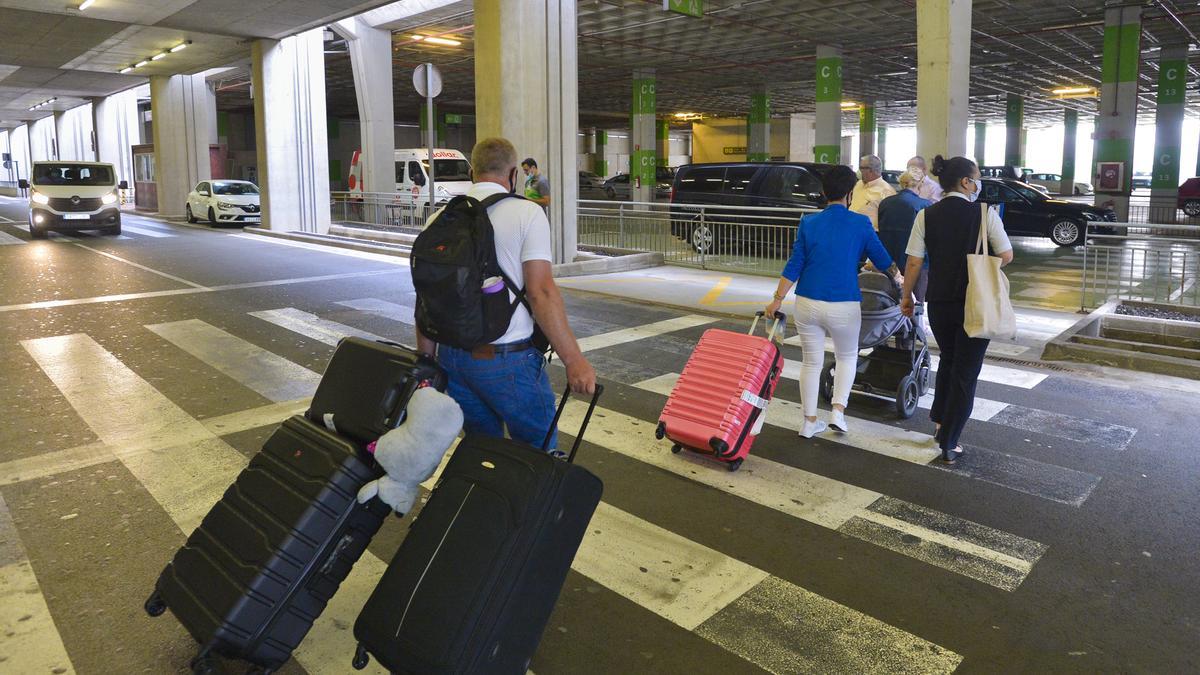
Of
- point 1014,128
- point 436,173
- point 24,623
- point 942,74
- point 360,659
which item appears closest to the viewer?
point 360,659

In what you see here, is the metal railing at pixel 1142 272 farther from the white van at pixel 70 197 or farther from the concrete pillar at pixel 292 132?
the white van at pixel 70 197

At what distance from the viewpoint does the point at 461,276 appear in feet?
10.5

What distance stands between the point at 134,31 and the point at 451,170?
8.96m

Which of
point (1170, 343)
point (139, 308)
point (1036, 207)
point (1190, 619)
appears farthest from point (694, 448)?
point (1036, 207)

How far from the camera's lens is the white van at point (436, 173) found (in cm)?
2492

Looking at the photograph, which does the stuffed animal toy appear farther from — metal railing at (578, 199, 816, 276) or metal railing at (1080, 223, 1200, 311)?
metal railing at (578, 199, 816, 276)

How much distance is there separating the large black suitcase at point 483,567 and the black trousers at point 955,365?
3.43 meters

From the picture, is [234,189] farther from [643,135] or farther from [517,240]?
[517,240]

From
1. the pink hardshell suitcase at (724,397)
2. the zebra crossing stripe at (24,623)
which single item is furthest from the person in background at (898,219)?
the zebra crossing stripe at (24,623)

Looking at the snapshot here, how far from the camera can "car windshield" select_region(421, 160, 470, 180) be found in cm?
2612

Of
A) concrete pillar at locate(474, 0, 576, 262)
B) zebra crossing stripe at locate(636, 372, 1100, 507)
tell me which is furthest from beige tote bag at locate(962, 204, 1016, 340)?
concrete pillar at locate(474, 0, 576, 262)

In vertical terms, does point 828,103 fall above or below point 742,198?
above

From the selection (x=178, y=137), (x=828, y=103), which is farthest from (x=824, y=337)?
(x=178, y=137)

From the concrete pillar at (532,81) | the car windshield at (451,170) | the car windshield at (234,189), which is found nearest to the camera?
the concrete pillar at (532,81)
